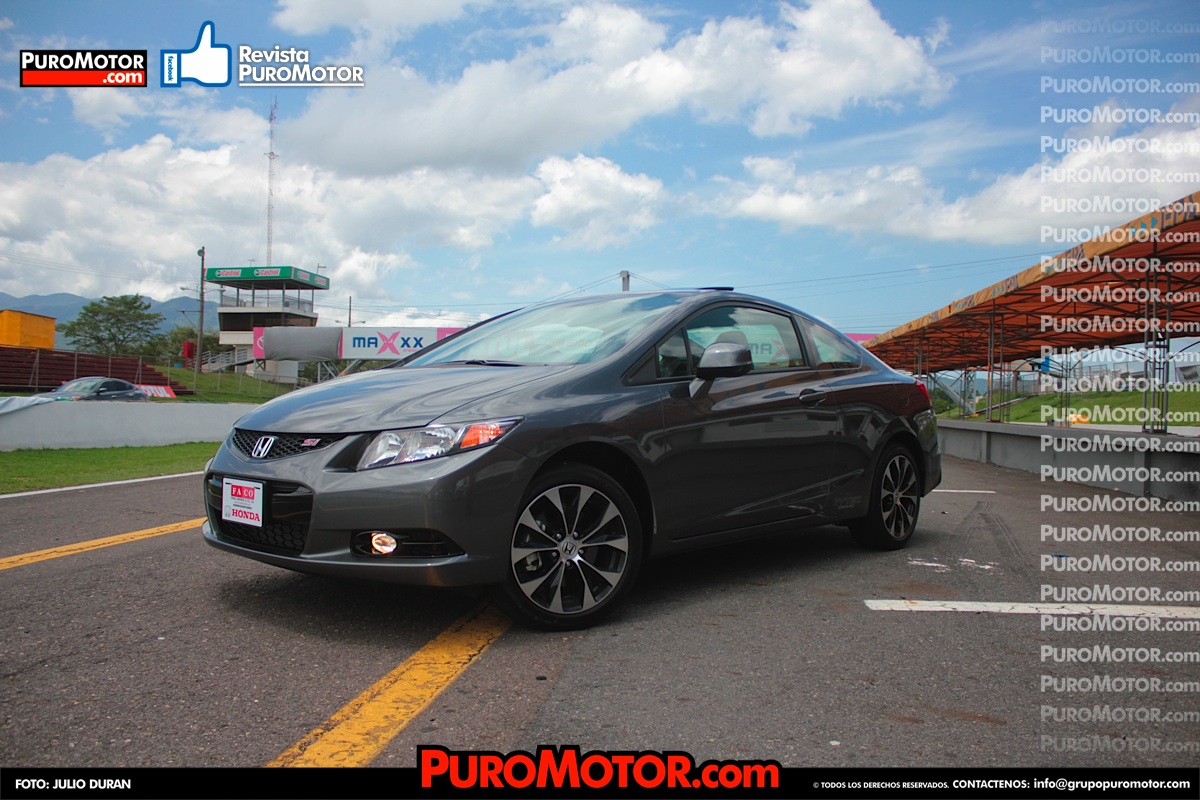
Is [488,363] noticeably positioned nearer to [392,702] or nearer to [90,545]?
[392,702]

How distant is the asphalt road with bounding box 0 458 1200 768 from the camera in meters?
2.34

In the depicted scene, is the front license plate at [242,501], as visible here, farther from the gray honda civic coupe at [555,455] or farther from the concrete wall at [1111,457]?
the concrete wall at [1111,457]

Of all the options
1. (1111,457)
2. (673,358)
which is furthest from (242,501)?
(1111,457)

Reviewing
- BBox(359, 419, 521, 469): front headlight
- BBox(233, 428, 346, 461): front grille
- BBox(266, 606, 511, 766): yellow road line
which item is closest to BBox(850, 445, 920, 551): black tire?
BBox(266, 606, 511, 766): yellow road line

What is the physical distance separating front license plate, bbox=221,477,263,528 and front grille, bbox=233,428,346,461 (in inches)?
4.7

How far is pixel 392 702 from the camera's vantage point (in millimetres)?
2607

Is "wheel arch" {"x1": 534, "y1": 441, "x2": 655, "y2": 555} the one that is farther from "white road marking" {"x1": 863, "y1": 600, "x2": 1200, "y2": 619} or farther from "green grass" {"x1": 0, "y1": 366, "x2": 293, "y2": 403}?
"green grass" {"x1": 0, "y1": 366, "x2": 293, "y2": 403}

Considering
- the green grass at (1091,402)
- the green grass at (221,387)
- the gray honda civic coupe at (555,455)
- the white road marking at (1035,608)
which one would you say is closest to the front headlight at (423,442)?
the gray honda civic coupe at (555,455)

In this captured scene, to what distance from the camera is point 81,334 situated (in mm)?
77312

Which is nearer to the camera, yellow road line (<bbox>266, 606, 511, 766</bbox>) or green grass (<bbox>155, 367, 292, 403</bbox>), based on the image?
yellow road line (<bbox>266, 606, 511, 766</bbox>)

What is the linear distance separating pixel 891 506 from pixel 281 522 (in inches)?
141

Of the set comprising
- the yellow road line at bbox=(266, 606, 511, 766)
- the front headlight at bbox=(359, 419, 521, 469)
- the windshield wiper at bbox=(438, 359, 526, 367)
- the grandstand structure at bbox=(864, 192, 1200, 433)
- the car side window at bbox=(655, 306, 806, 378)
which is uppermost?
the grandstand structure at bbox=(864, 192, 1200, 433)

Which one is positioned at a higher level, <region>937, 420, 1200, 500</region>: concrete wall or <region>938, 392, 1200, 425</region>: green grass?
<region>938, 392, 1200, 425</region>: green grass

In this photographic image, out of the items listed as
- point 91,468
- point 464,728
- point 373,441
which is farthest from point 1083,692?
point 91,468
